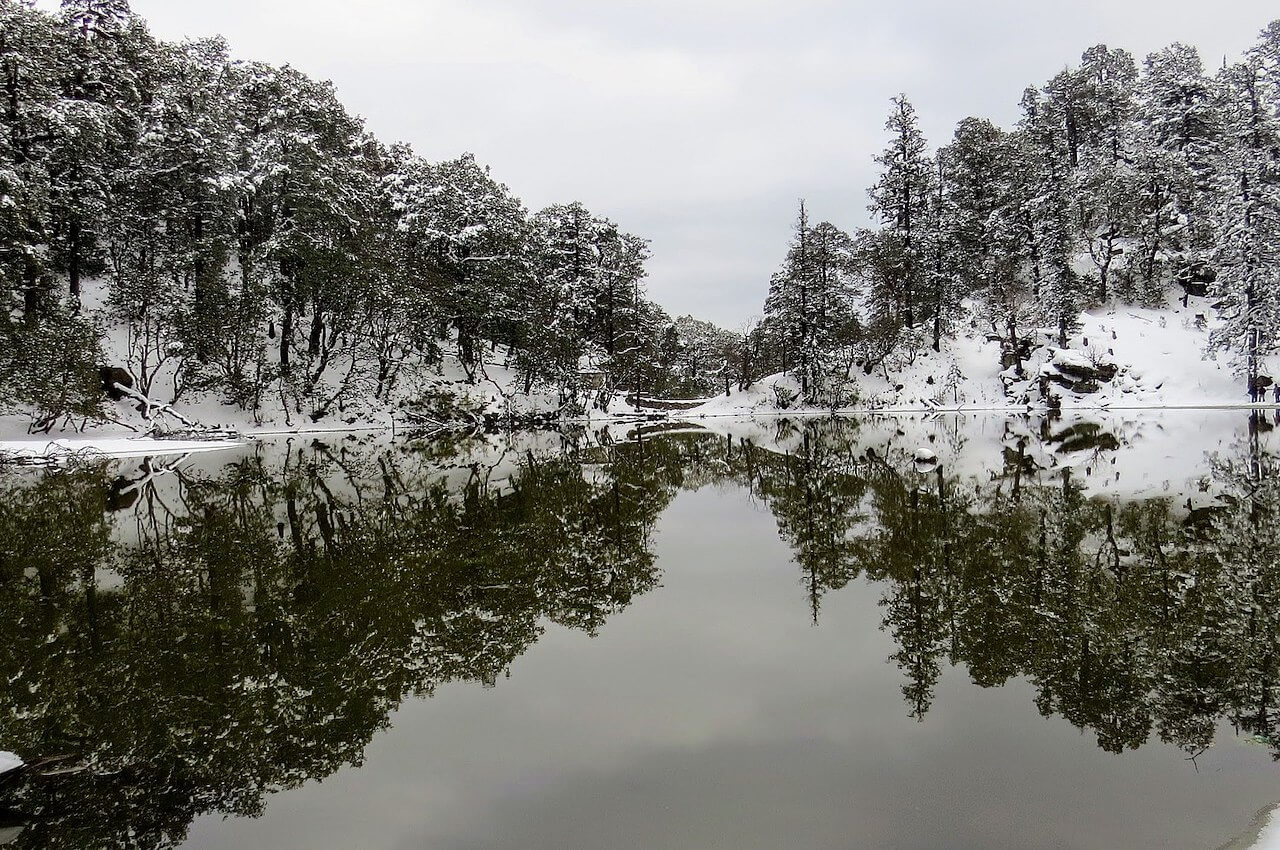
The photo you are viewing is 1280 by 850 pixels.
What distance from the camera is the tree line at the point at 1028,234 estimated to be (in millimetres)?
48656

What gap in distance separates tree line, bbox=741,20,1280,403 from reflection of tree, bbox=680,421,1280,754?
129 feet

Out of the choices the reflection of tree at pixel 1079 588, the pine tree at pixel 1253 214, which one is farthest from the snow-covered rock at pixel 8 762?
the pine tree at pixel 1253 214

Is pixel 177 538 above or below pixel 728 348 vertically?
below

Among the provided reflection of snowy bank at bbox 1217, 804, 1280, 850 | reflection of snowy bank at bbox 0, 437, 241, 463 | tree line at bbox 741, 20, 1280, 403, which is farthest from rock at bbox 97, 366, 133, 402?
tree line at bbox 741, 20, 1280, 403

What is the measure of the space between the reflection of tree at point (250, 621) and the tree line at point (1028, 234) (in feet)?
149

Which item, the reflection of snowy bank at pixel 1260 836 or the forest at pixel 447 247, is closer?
the reflection of snowy bank at pixel 1260 836

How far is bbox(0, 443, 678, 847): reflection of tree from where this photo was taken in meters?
4.51

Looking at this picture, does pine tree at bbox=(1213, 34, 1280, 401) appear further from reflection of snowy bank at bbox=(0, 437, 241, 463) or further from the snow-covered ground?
reflection of snowy bank at bbox=(0, 437, 241, 463)

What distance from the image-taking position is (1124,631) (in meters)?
6.18

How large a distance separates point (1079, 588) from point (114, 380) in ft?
139

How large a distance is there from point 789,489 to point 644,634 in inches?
389

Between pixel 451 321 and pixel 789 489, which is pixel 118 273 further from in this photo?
pixel 789 489

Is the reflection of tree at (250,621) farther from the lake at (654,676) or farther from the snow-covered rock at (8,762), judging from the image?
the snow-covered rock at (8,762)

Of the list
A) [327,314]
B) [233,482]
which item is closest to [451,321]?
[327,314]
